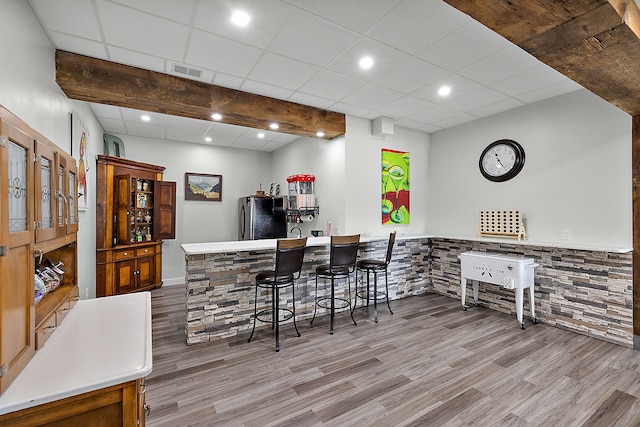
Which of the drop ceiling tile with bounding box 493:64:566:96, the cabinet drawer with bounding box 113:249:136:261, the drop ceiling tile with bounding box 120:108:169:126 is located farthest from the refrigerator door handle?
the drop ceiling tile with bounding box 493:64:566:96

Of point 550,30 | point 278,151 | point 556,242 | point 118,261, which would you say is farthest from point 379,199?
point 118,261

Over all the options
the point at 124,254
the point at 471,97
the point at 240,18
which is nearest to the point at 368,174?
the point at 471,97

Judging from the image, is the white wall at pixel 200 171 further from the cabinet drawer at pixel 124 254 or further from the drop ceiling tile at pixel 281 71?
the drop ceiling tile at pixel 281 71

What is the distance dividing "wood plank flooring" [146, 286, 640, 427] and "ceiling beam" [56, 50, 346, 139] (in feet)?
8.33

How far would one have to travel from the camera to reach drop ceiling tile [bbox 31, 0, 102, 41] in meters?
2.11

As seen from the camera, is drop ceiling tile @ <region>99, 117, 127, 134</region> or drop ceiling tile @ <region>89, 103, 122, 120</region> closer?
drop ceiling tile @ <region>89, 103, 122, 120</region>

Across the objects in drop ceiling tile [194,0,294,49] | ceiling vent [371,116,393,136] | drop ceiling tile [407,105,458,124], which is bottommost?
ceiling vent [371,116,393,136]

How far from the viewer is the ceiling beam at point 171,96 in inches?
111

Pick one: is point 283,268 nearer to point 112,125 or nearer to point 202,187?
point 202,187

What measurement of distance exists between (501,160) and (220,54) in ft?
12.8

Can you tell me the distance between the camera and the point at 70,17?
2.25m

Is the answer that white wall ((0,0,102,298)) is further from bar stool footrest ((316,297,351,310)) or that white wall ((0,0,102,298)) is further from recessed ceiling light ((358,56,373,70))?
bar stool footrest ((316,297,351,310))

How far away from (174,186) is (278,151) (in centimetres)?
219

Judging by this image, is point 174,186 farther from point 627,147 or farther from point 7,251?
point 627,147
